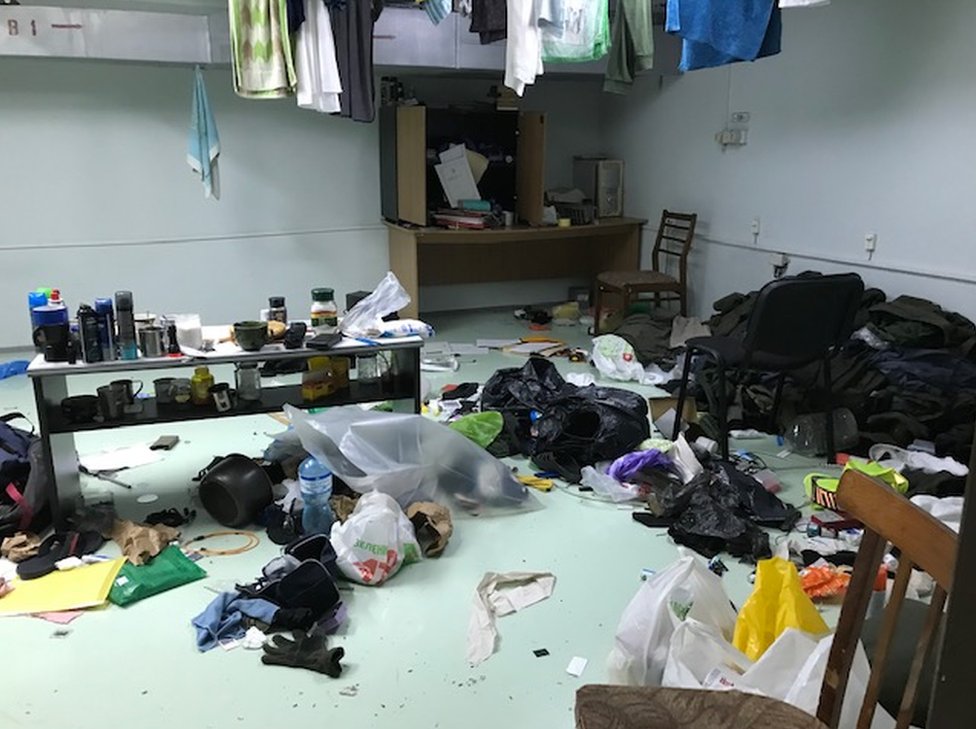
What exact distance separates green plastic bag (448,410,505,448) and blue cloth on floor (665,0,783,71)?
1.86 meters

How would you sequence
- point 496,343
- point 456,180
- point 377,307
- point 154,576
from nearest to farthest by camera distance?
point 154,576 < point 377,307 < point 496,343 < point 456,180

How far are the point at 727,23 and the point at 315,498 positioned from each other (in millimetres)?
2617

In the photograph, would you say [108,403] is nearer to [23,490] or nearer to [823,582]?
[23,490]

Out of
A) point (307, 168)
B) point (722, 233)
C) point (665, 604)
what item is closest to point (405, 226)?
point (307, 168)

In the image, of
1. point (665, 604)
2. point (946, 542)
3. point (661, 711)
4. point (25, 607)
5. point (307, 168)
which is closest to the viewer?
point (946, 542)

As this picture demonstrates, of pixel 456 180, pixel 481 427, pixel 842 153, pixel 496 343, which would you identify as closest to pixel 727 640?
pixel 481 427

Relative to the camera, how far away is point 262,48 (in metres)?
3.83

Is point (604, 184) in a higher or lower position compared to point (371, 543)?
higher

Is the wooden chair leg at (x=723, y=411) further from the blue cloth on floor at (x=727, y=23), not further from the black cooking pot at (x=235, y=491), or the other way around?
the black cooking pot at (x=235, y=491)

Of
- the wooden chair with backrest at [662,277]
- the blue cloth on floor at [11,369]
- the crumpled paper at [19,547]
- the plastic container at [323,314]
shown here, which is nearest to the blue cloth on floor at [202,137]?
the blue cloth on floor at [11,369]

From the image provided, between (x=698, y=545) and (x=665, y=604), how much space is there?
934mm

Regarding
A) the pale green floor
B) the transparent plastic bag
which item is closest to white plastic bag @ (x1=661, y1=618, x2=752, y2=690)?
the pale green floor

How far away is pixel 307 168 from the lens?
594 centimetres

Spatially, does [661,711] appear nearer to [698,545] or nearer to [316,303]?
[698,545]
